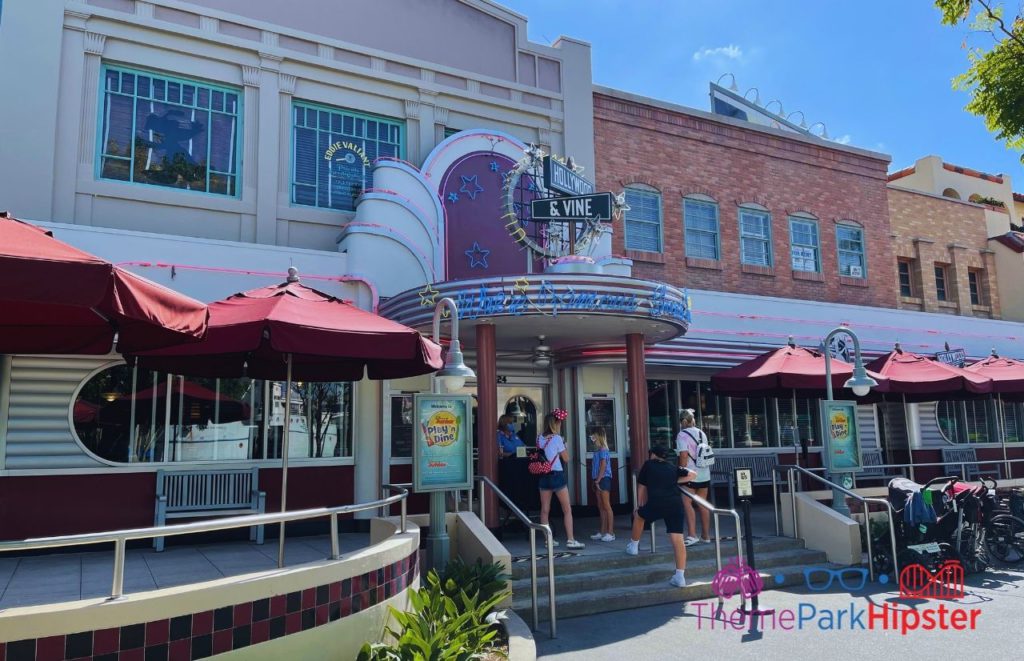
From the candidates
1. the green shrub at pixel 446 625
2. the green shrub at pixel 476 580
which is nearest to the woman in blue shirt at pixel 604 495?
the green shrub at pixel 476 580

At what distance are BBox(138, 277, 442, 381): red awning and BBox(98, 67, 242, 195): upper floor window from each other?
4595 mm

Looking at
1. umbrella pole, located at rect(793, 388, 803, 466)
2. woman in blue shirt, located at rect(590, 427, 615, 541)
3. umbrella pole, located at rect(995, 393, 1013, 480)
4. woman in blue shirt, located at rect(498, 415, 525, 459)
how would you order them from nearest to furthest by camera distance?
woman in blue shirt, located at rect(590, 427, 615, 541)
woman in blue shirt, located at rect(498, 415, 525, 459)
umbrella pole, located at rect(995, 393, 1013, 480)
umbrella pole, located at rect(793, 388, 803, 466)

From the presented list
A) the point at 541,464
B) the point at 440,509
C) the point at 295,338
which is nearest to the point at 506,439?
the point at 541,464

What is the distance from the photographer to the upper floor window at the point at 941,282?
69.2ft

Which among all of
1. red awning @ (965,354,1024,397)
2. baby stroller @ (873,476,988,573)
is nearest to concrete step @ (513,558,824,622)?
baby stroller @ (873,476,988,573)

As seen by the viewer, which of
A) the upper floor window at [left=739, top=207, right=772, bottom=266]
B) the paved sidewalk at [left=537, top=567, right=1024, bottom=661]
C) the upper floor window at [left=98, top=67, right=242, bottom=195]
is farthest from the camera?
the upper floor window at [left=739, top=207, right=772, bottom=266]

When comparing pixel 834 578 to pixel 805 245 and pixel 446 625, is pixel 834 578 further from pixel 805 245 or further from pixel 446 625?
pixel 805 245

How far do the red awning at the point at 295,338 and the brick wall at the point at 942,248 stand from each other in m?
16.0

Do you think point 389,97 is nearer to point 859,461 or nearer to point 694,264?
point 694,264

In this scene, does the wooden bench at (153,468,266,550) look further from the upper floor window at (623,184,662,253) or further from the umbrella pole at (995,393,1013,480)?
the umbrella pole at (995,393,1013,480)

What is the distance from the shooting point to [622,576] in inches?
356

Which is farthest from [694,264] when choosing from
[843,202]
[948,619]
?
[948,619]

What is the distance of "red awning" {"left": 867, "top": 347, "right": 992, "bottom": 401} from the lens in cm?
1381

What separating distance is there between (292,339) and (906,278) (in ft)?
61.1
